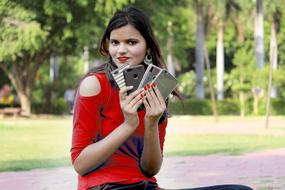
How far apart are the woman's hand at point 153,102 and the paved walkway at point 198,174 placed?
20.2 ft

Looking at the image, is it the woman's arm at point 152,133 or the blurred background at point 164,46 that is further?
the blurred background at point 164,46

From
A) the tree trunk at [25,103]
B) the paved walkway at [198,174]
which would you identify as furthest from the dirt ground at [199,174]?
the tree trunk at [25,103]

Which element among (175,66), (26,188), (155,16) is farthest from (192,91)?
(26,188)

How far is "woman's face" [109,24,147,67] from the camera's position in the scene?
139 inches

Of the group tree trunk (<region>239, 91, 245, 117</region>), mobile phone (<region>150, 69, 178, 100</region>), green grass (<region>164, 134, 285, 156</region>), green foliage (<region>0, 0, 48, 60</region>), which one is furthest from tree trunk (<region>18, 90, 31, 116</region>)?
mobile phone (<region>150, 69, 178, 100</region>)

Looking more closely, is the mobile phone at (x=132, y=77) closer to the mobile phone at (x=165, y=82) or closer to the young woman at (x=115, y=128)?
the mobile phone at (x=165, y=82)

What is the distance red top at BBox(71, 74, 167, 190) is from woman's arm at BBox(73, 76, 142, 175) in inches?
1.2

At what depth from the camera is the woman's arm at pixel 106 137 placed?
10.6 feet

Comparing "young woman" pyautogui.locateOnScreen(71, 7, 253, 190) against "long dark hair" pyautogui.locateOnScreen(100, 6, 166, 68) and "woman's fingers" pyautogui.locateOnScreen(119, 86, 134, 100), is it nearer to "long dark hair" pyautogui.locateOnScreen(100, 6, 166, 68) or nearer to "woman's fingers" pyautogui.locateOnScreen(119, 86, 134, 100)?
"long dark hair" pyautogui.locateOnScreen(100, 6, 166, 68)

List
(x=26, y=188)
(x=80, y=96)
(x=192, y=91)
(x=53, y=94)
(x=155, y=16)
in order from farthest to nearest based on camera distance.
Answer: (x=192, y=91), (x=53, y=94), (x=155, y=16), (x=26, y=188), (x=80, y=96)

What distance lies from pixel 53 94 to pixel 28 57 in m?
7.01

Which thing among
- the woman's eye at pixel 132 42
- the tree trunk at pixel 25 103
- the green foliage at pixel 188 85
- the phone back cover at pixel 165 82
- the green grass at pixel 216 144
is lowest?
the green foliage at pixel 188 85

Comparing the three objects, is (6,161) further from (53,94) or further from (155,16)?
(53,94)

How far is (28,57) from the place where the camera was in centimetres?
4131
